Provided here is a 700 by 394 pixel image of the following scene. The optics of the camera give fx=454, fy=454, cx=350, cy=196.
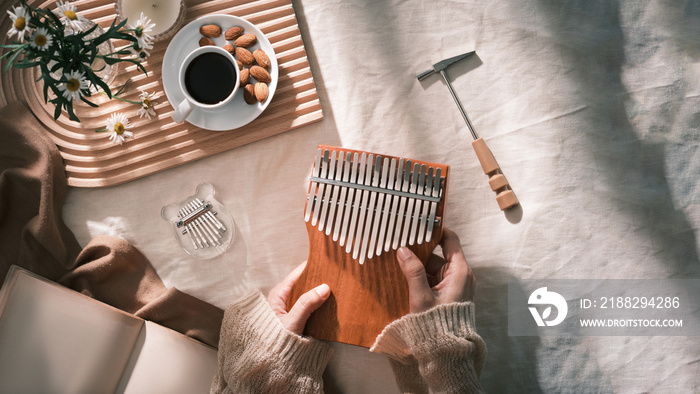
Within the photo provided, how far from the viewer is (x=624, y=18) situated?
102cm

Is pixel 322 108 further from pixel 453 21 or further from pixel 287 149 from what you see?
pixel 453 21

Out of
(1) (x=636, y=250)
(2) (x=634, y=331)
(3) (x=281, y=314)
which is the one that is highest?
(1) (x=636, y=250)

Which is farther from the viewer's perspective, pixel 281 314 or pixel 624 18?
pixel 624 18

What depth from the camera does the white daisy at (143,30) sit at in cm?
85

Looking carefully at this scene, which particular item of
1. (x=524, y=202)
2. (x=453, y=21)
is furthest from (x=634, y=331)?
(x=453, y=21)

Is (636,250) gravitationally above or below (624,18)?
below

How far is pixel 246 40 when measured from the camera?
915mm

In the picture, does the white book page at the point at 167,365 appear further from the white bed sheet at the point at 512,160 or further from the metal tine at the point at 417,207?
the metal tine at the point at 417,207

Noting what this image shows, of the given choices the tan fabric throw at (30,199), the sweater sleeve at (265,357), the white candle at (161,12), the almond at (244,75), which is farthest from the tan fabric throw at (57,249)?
the almond at (244,75)

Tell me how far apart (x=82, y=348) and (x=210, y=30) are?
675 millimetres

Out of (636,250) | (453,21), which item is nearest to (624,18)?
(453,21)

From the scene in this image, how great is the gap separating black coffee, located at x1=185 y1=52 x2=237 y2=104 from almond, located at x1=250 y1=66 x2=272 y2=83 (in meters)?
0.04

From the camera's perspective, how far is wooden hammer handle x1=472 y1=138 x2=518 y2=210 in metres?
→ 0.97

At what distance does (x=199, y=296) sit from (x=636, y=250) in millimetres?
967
